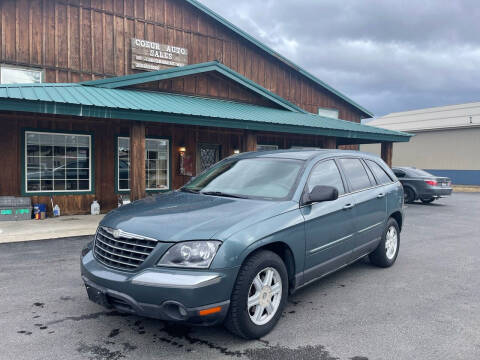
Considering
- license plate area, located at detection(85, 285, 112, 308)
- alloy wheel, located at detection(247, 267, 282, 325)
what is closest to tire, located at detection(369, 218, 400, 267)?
alloy wheel, located at detection(247, 267, 282, 325)

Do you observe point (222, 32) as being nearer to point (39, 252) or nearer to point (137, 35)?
point (137, 35)

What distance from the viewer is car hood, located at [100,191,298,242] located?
3072mm

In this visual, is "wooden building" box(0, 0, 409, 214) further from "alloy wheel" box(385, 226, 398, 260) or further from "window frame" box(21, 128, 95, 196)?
"alloy wheel" box(385, 226, 398, 260)

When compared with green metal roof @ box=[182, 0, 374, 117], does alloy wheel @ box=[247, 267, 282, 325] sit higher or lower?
lower

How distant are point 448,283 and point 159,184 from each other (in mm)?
10069

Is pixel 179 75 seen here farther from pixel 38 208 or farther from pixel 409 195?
pixel 409 195

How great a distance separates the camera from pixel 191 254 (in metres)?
2.98

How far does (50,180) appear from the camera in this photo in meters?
10.9

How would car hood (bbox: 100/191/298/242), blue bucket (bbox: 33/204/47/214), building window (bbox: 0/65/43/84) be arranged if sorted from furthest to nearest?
1. building window (bbox: 0/65/43/84)
2. blue bucket (bbox: 33/204/47/214)
3. car hood (bbox: 100/191/298/242)

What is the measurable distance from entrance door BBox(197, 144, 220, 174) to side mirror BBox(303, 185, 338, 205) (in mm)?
10302

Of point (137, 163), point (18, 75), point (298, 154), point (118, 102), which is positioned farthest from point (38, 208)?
point (298, 154)

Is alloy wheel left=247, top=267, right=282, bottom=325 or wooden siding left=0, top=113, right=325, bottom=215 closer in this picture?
alloy wheel left=247, top=267, right=282, bottom=325

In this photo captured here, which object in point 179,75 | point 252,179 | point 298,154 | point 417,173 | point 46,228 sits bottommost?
point 46,228

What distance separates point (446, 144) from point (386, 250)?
27.7 meters
